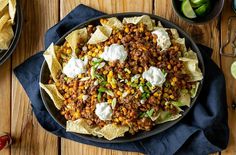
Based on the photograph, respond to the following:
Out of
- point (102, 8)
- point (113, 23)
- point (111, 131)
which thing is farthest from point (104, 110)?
point (102, 8)

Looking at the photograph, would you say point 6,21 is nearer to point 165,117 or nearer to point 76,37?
point 76,37

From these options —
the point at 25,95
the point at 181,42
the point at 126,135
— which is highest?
the point at 181,42

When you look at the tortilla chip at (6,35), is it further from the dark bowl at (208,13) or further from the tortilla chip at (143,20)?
the dark bowl at (208,13)

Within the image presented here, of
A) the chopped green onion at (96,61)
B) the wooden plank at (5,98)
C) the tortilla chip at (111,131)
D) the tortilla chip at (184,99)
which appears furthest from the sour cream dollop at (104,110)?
the wooden plank at (5,98)

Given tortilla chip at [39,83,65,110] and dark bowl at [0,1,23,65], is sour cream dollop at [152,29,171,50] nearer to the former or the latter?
tortilla chip at [39,83,65,110]

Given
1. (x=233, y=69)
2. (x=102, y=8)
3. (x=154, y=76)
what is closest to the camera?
(x=154, y=76)

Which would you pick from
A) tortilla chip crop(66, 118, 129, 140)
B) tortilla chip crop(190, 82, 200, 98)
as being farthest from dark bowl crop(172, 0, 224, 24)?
tortilla chip crop(66, 118, 129, 140)
